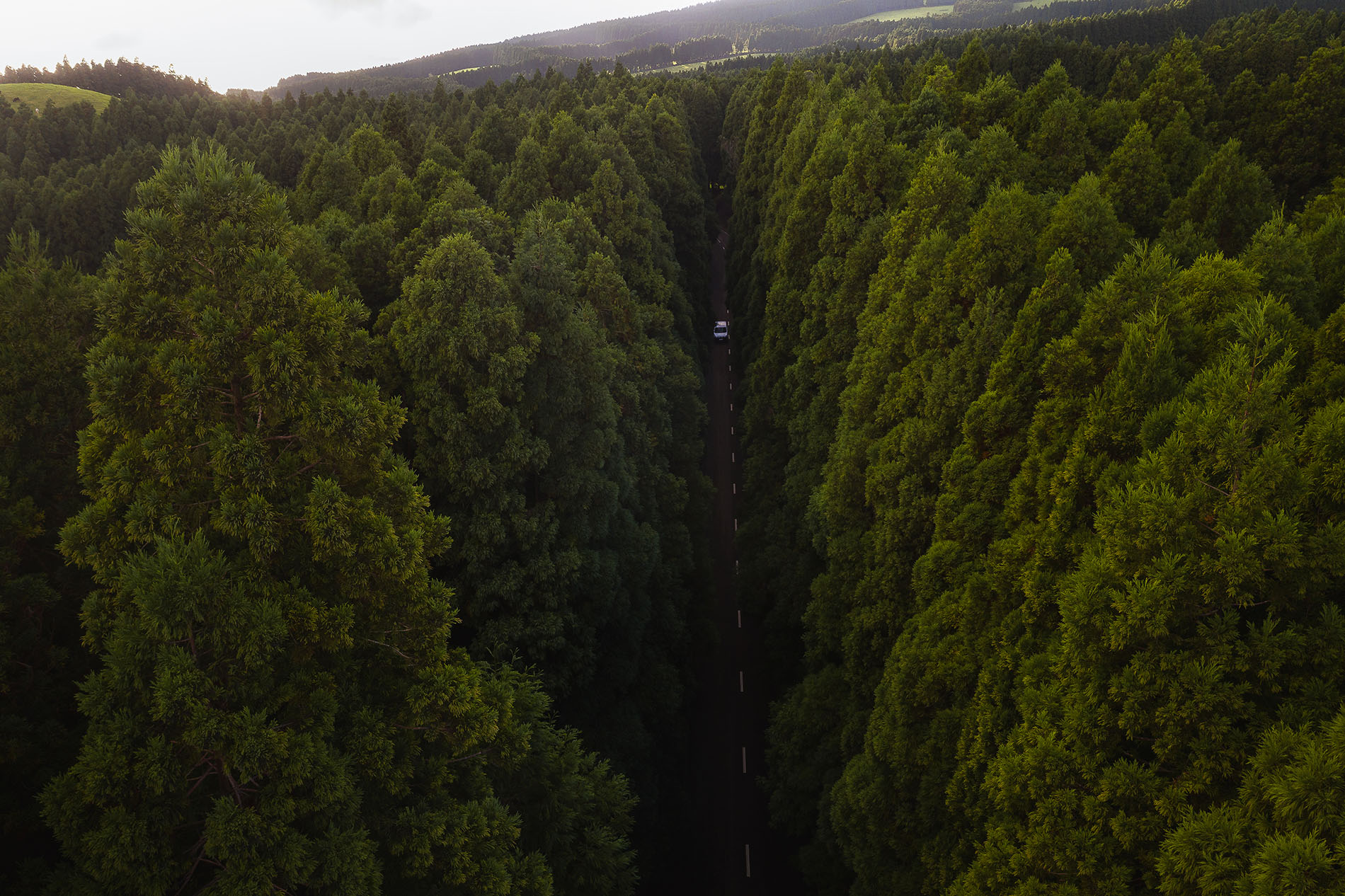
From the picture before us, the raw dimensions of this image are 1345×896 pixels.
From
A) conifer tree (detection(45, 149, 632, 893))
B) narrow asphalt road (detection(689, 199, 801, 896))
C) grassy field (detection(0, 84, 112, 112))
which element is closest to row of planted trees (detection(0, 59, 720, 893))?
conifer tree (detection(45, 149, 632, 893))

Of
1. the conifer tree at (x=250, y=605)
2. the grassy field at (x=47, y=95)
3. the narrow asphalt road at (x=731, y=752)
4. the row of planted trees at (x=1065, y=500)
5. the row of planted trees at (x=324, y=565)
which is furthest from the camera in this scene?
the grassy field at (x=47, y=95)

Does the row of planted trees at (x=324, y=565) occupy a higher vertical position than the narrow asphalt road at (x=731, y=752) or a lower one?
higher

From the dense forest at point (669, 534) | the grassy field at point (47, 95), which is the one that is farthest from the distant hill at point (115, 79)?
the dense forest at point (669, 534)

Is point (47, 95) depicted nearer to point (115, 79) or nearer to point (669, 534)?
point (115, 79)

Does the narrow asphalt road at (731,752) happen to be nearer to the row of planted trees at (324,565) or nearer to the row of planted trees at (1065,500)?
the row of planted trees at (324,565)

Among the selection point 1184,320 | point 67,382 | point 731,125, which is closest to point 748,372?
point 1184,320
